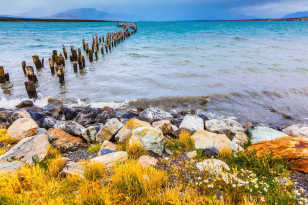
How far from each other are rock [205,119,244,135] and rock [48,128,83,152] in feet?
14.2

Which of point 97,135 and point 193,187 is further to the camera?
point 97,135

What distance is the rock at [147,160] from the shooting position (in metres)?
3.56

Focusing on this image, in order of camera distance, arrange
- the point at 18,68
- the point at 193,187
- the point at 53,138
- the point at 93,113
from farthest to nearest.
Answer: the point at 18,68 → the point at 93,113 → the point at 53,138 → the point at 193,187

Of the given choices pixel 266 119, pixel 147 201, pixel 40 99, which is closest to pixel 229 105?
pixel 266 119

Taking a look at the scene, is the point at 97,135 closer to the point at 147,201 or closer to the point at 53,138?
the point at 53,138

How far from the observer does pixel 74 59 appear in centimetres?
1969

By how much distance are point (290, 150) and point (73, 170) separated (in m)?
4.38

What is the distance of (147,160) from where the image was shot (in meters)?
3.70

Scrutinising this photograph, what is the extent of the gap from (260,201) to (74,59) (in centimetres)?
2118

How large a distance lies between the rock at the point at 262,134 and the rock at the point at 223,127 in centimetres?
36

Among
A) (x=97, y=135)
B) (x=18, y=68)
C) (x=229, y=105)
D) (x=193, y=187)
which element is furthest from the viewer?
(x=18, y=68)

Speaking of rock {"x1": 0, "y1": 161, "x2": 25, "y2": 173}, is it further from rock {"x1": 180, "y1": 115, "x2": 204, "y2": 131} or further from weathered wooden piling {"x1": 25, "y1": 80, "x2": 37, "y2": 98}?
weathered wooden piling {"x1": 25, "y1": 80, "x2": 37, "y2": 98}

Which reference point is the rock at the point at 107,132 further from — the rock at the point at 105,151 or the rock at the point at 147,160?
the rock at the point at 147,160

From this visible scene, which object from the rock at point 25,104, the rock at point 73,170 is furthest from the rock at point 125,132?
the rock at point 25,104
